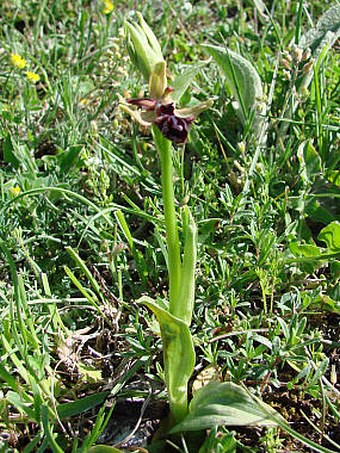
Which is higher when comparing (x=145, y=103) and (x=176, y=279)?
(x=145, y=103)

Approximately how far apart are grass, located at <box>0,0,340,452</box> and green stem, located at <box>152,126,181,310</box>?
0.76 feet

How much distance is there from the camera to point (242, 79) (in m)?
2.29

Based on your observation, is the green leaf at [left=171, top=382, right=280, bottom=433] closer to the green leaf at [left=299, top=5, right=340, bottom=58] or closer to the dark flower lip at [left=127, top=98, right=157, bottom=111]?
the dark flower lip at [left=127, top=98, right=157, bottom=111]

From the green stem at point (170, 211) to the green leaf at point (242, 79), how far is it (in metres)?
0.91

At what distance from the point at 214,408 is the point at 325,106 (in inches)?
48.7

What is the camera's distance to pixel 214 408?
1462mm

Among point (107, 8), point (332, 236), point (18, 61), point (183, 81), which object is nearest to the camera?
point (183, 81)

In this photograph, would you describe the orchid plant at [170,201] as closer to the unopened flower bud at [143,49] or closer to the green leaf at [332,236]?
the unopened flower bud at [143,49]

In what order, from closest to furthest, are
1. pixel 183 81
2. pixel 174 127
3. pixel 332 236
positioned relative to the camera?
1. pixel 174 127
2. pixel 183 81
3. pixel 332 236

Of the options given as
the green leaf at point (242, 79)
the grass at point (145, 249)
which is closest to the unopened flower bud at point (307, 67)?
the grass at point (145, 249)

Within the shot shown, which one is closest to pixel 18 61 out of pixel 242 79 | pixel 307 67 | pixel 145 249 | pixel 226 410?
pixel 242 79

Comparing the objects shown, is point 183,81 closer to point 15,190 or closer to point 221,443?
point 221,443

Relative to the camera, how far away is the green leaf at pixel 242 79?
7.44 feet

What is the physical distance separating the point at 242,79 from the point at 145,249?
75 cm
